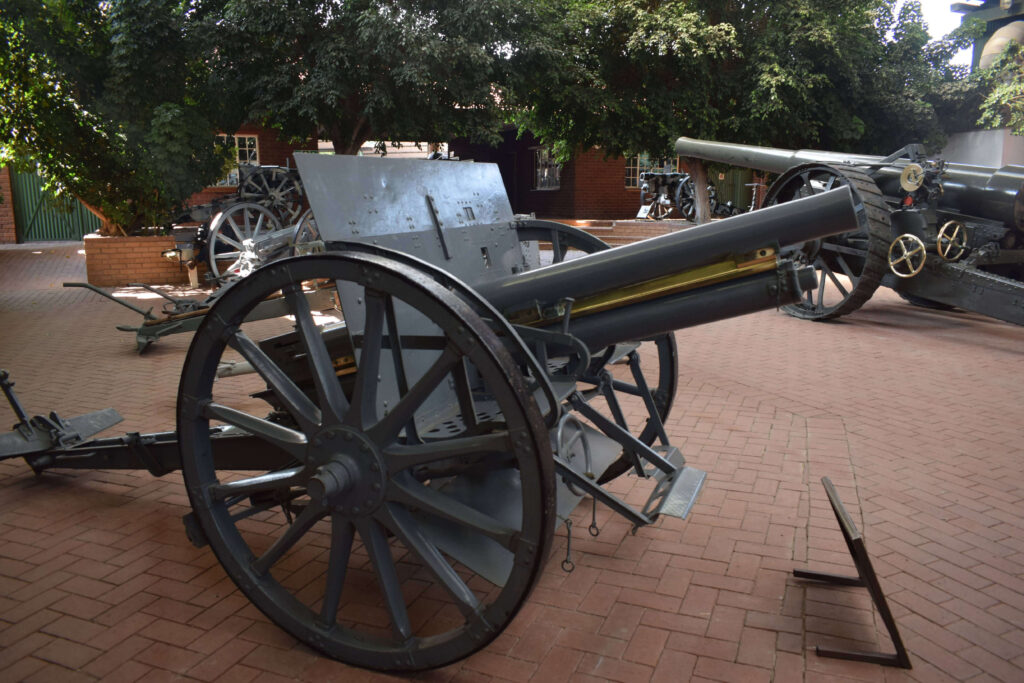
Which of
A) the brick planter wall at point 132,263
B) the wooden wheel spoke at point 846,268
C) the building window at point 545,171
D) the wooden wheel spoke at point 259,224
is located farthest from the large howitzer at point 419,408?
the building window at point 545,171

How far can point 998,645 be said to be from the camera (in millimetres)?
2742

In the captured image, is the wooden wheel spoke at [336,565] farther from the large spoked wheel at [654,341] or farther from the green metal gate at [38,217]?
the green metal gate at [38,217]

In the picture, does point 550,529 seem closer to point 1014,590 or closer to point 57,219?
point 1014,590

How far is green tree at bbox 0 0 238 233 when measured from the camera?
42.4 feet

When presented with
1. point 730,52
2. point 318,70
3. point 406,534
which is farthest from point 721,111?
point 406,534

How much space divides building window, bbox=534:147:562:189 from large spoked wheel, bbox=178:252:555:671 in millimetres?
22751

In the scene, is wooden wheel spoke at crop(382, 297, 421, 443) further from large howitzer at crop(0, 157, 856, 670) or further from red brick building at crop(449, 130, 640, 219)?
red brick building at crop(449, 130, 640, 219)

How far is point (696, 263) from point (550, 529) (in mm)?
1127

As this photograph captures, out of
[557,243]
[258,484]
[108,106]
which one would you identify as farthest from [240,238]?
[258,484]

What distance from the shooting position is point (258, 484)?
266 centimetres

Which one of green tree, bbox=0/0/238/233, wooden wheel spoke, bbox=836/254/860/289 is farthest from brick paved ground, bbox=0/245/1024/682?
green tree, bbox=0/0/238/233

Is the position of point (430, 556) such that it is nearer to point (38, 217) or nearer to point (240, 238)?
point (240, 238)

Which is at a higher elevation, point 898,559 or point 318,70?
point 318,70

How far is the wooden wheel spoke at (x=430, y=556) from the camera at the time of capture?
232cm
